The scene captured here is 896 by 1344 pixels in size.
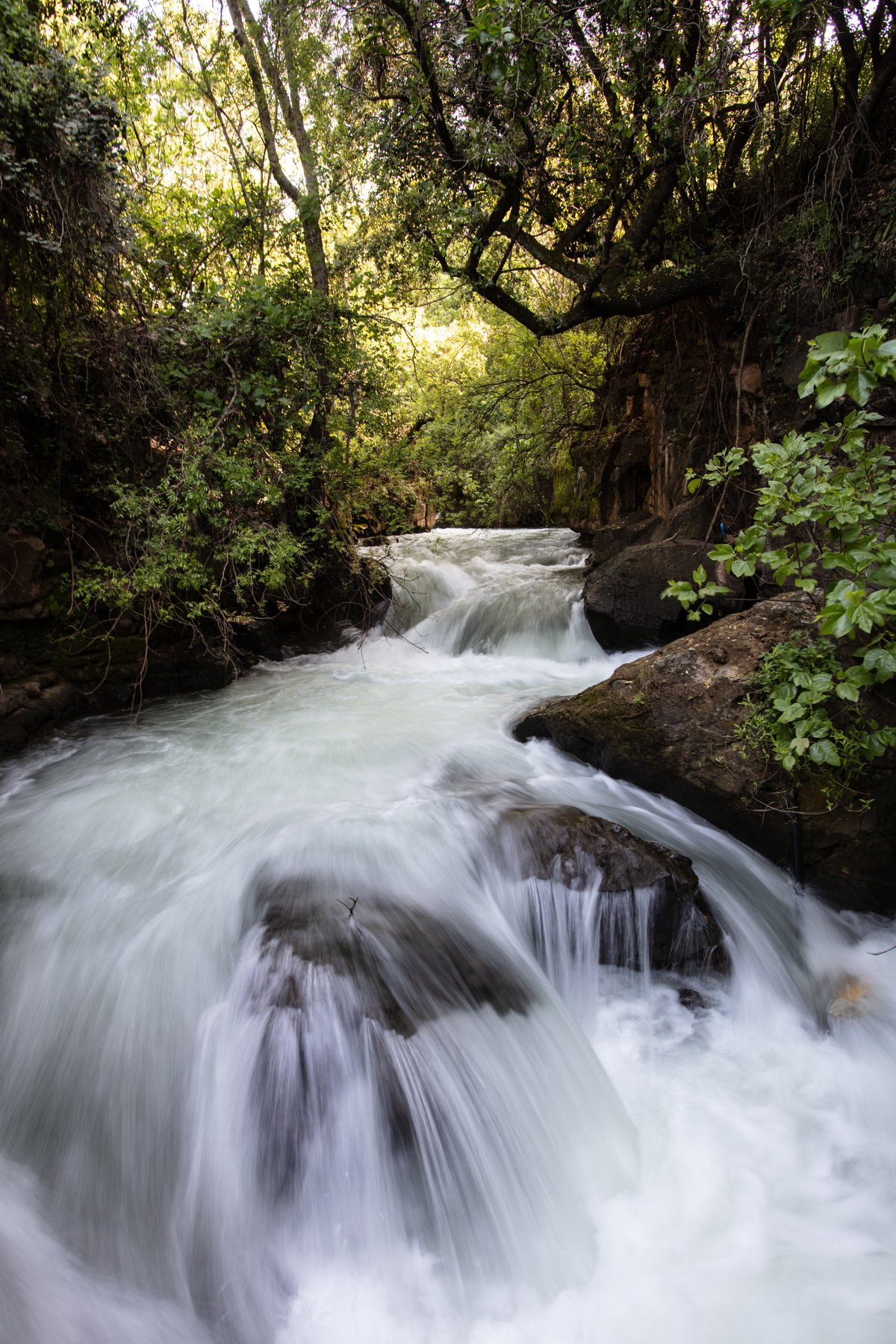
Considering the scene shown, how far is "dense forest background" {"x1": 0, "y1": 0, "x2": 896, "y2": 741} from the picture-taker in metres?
4.76

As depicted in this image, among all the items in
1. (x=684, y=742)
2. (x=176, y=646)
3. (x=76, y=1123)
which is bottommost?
(x=76, y=1123)

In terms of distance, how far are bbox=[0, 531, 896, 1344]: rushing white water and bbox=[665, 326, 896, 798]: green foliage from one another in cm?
100

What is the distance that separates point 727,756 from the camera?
3791 mm

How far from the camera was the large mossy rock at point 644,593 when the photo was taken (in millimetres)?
6176

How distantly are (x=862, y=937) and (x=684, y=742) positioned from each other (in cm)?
137

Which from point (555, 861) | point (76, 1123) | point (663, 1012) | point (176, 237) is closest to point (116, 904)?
point (76, 1123)

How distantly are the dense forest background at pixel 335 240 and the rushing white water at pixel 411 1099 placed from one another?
8.60ft

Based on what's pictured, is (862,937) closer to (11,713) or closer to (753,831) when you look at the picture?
(753,831)

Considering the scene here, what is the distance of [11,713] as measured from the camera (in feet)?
16.5

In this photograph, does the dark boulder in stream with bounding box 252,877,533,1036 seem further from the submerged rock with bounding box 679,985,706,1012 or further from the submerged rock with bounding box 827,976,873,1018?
the submerged rock with bounding box 827,976,873,1018

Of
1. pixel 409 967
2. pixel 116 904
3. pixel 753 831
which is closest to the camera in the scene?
pixel 409 967

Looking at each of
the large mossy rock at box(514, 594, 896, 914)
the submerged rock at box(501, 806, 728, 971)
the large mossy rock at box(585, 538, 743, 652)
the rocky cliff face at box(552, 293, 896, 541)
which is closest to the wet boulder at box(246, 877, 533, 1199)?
the submerged rock at box(501, 806, 728, 971)

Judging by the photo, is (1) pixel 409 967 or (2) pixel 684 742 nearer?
(1) pixel 409 967

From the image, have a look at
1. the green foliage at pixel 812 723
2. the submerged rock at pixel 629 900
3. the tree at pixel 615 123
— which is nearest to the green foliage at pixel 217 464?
the tree at pixel 615 123
